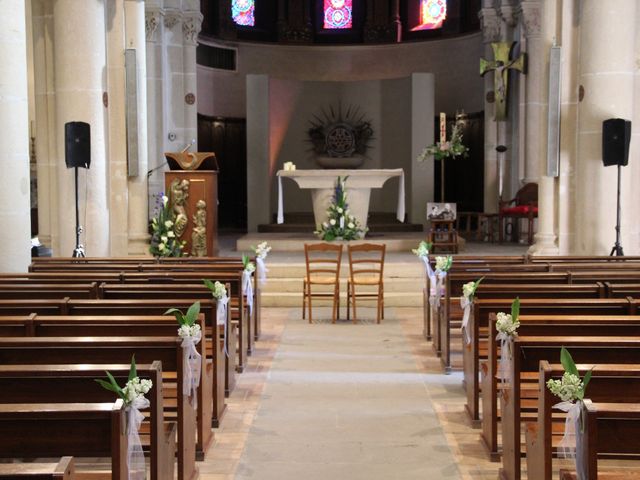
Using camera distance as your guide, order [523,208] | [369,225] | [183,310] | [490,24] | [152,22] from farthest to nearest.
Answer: [490,24] → [369,225] → [152,22] → [523,208] → [183,310]

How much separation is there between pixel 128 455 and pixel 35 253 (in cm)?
697

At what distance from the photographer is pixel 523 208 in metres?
14.0

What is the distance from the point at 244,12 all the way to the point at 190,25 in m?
3.35

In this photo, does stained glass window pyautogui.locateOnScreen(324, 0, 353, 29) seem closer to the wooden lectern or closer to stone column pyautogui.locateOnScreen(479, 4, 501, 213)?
stone column pyautogui.locateOnScreen(479, 4, 501, 213)

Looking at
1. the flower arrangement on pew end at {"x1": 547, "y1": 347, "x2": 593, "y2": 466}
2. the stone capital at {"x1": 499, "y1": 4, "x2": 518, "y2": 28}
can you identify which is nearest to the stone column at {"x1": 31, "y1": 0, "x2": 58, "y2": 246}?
the flower arrangement on pew end at {"x1": 547, "y1": 347, "x2": 593, "y2": 466}

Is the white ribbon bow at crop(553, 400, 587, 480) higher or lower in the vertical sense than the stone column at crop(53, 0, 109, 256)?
lower

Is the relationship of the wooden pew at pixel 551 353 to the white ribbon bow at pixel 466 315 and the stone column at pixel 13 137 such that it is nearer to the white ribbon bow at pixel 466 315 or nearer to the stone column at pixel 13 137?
the white ribbon bow at pixel 466 315

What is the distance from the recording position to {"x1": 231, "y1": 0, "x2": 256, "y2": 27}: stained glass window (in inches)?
768

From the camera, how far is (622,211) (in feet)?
29.8

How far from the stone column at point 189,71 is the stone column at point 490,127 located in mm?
5447

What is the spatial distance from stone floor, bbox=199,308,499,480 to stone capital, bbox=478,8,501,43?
994 cm

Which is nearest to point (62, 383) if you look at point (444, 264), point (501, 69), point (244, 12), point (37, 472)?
point (37, 472)

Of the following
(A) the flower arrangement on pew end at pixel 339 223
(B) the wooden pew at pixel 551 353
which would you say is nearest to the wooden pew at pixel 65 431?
(B) the wooden pew at pixel 551 353

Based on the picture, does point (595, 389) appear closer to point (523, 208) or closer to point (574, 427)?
point (574, 427)
